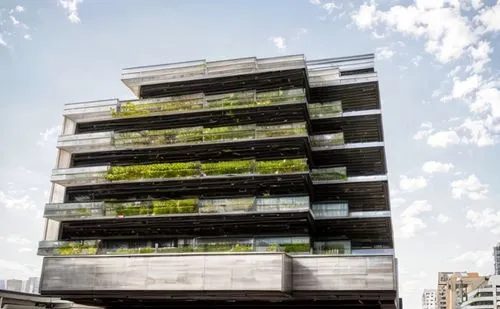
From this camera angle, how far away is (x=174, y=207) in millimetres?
37594

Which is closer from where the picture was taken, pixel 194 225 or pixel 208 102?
pixel 194 225

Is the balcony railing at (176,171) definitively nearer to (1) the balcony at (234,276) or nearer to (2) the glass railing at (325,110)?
(2) the glass railing at (325,110)

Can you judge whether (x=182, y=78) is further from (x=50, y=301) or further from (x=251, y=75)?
(x=50, y=301)

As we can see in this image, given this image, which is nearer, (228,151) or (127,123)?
(228,151)

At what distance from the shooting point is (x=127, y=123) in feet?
140

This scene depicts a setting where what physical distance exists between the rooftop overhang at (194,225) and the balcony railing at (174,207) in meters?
0.33

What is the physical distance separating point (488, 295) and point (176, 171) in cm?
11271

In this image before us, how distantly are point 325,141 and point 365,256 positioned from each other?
10948mm

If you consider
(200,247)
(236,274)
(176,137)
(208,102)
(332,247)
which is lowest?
(236,274)

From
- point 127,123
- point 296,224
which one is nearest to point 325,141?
point 296,224

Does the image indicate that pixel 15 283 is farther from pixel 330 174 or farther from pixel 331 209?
pixel 330 174

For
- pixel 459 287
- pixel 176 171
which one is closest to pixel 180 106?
pixel 176 171

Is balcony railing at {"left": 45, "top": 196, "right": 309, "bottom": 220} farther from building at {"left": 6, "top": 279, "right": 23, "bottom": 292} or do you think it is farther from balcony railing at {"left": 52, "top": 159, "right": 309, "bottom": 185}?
building at {"left": 6, "top": 279, "right": 23, "bottom": 292}

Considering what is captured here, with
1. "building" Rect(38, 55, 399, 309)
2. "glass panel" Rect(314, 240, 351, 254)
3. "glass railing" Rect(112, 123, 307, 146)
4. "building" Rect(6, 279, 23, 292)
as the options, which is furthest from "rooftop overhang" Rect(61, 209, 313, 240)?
"building" Rect(6, 279, 23, 292)
